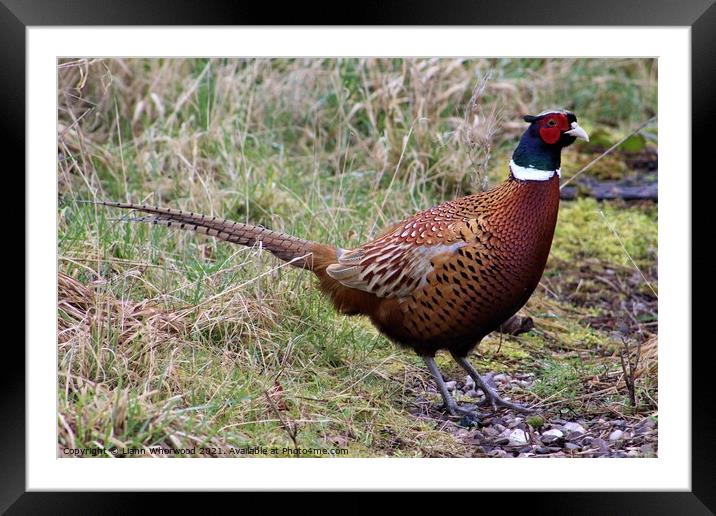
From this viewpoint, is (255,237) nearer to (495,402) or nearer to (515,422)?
(495,402)

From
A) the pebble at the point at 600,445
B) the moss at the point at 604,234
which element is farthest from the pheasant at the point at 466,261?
the moss at the point at 604,234

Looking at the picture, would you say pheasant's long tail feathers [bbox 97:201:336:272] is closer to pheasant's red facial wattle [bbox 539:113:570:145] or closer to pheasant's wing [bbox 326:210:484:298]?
pheasant's wing [bbox 326:210:484:298]

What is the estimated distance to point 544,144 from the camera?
4.48 meters

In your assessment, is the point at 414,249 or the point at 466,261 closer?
the point at 466,261

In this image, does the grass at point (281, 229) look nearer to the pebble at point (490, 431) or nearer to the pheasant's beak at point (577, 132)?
the pebble at point (490, 431)

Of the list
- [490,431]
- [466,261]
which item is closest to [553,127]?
[466,261]

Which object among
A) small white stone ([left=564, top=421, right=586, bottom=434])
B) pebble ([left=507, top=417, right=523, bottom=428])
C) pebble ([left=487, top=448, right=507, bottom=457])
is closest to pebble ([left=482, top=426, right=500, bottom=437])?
pebble ([left=507, top=417, right=523, bottom=428])
